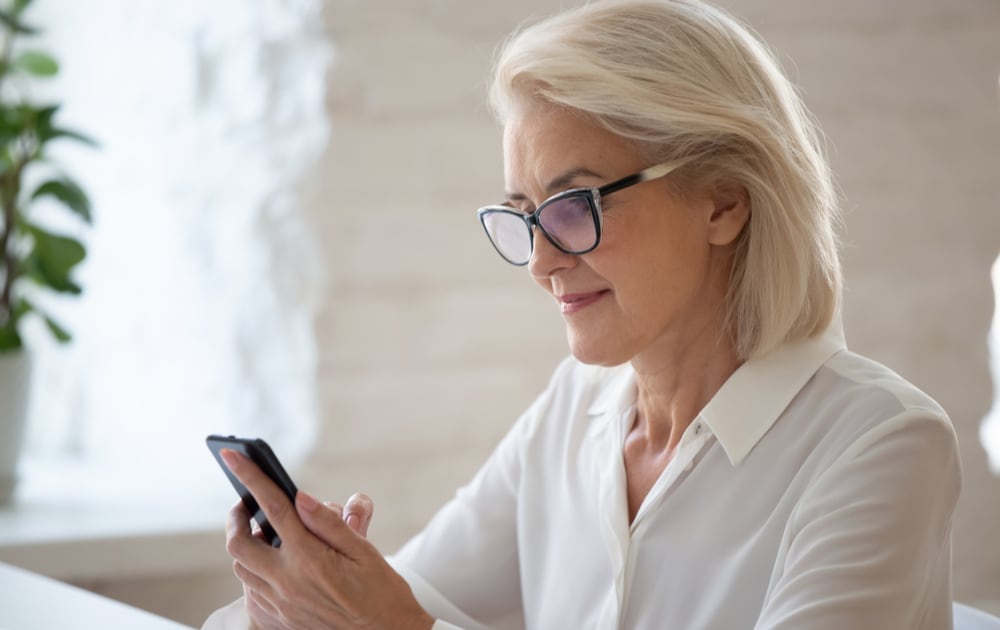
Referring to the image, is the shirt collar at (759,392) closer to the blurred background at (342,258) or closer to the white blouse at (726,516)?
the white blouse at (726,516)

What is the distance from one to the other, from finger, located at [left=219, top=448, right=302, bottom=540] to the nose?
1.31 ft

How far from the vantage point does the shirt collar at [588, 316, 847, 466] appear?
1.26 metres

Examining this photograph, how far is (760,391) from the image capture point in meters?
1.28

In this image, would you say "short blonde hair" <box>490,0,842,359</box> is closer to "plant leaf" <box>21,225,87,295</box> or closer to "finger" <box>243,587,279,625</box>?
"finger" <box>243,587,279,625</box>

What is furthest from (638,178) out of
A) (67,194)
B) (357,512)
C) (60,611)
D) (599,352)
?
(67,194)

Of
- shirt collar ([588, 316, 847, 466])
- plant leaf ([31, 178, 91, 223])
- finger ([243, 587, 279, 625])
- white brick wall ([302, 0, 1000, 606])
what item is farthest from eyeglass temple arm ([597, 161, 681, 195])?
plant leaf ([31, 178, 91, 223])

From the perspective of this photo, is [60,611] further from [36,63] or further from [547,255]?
[36,63]

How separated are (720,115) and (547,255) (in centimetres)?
24

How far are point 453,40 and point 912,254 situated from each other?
0.98 metres

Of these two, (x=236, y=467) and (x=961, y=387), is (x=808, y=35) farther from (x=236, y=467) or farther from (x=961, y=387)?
(x=236, y=467)

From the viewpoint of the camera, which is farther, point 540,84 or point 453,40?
point 453,40

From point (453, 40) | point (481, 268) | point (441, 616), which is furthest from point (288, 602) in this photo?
point (453, 40)

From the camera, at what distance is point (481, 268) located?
82.7 inches

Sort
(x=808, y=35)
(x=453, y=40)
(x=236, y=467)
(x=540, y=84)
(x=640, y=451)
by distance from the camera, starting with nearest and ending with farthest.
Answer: (x=236, y=467) → (x=540, y=84) → (x=640, y=451) → (x=453, y=40) → (x=808, y=35)
